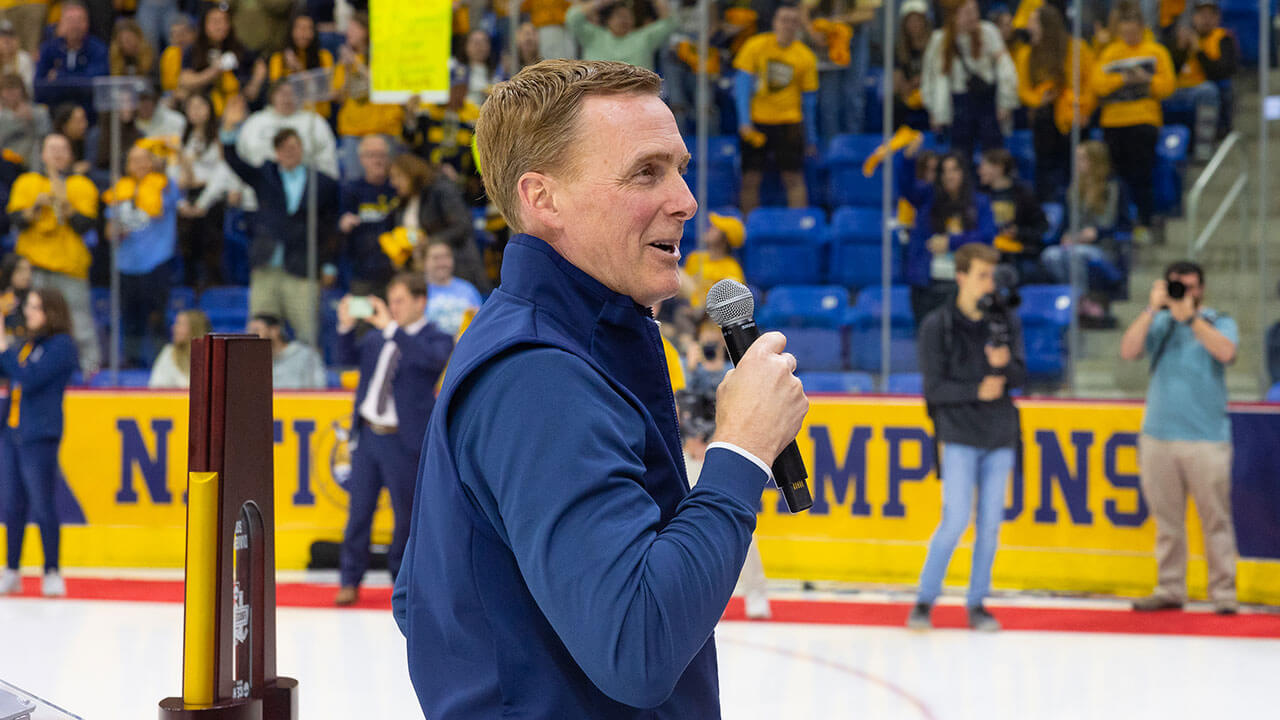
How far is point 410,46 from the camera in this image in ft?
26.8

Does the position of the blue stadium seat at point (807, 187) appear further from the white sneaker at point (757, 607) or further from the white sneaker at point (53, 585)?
the white sneaker at point (53, 585)

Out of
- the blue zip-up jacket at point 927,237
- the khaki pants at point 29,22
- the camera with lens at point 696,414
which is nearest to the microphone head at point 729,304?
the camera with lens at point 696,414

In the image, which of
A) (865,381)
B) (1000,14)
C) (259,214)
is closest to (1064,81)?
(1000,14)

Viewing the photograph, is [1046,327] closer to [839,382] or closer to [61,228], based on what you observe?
[839,382]

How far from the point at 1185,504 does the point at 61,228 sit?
766cm

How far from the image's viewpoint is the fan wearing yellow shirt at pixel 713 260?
328 inches

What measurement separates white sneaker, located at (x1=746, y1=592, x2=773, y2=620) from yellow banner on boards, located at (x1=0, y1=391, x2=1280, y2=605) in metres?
0.97

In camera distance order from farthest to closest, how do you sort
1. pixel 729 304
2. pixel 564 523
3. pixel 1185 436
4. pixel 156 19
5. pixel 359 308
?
pixel 156 19 < pixel 359 308 < pixel 1185 436 < pixel 729 304 < pixel 564 523

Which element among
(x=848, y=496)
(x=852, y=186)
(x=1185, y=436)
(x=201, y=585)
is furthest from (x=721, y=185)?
(x=201, y=585)

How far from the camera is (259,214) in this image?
9.09 m

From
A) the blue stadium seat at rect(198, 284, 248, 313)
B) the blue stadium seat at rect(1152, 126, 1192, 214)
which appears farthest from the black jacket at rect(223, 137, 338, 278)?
the blue stadium seat at rect(1152, 126, 1192, 214)

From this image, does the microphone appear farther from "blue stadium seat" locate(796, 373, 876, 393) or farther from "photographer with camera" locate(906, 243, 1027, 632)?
"blue stadium seat" locate(796, 373, 876, 393)

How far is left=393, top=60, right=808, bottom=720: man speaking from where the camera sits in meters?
1.19

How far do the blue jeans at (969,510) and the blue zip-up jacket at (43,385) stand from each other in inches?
196
